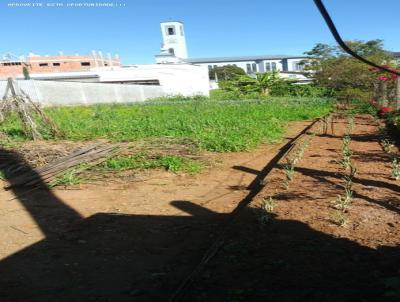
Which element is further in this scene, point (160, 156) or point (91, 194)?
point (160, 156)

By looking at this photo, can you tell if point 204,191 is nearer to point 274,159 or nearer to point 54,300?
point 274,159

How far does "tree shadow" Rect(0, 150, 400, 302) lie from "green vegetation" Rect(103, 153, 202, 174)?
230 centimetres

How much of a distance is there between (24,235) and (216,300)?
265cm

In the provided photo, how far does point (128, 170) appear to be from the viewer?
6984 millimetres

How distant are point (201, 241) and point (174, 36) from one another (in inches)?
3599

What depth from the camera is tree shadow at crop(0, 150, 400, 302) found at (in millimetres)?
2879

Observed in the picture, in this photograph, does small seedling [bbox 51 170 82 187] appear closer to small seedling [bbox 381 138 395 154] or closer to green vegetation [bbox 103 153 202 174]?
green vegetation [bbox 103 153 202 174]

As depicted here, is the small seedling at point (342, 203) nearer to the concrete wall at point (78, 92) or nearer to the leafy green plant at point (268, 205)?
the leafy green plant at point (268, 205)

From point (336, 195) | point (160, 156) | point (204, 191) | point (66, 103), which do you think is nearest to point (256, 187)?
point (204, 191)

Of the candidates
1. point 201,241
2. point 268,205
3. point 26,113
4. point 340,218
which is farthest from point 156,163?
point 26,113

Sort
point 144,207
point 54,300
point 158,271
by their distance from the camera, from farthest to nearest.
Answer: point 144,207 → point 158,271 → point 54,300

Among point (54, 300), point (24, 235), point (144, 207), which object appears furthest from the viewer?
point (144, 207)

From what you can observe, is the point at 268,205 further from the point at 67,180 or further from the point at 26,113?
the point at 26,113

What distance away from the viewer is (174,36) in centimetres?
9069
